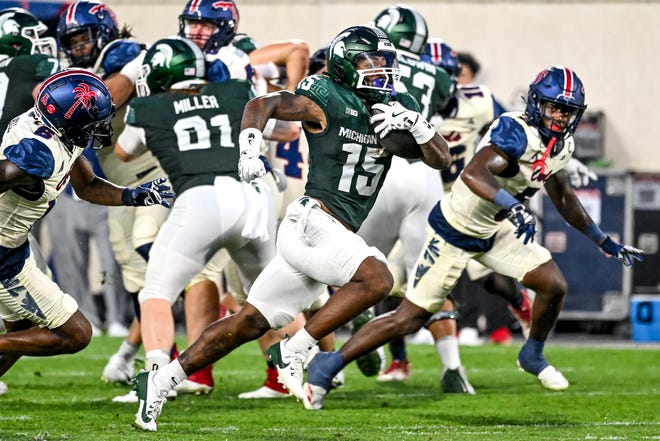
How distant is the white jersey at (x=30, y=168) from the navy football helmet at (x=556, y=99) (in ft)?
8.02

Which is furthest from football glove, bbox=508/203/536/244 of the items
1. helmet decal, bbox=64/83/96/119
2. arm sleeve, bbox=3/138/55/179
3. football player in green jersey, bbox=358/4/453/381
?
arm sleeve, bbox=3/138/55/179

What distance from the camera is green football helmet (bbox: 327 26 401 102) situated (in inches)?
231

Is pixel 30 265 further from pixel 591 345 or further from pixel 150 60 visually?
pixel 591 345

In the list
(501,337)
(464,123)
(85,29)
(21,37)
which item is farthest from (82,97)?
(501,337)

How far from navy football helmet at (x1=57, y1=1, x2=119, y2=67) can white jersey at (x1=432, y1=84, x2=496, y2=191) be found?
7.26 ft

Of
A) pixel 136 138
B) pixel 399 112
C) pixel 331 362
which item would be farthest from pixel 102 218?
pixel 399 112

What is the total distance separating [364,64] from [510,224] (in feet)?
5.68

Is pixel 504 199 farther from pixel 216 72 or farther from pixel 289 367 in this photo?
pixel 216 72

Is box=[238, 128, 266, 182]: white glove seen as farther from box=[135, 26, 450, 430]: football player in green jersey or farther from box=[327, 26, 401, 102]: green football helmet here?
box=[327, 26, 401, 102]: green football helmet

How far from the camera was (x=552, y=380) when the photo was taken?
7055 millimetres

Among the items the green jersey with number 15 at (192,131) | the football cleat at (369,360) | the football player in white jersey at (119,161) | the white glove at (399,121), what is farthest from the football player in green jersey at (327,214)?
the football cleat at (369,360)

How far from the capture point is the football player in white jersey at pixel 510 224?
6848 millimetres

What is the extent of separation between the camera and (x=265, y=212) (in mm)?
6883

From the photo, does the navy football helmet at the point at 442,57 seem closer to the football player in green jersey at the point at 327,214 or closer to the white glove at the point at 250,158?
the football player in green jersey at the point at 327,214
